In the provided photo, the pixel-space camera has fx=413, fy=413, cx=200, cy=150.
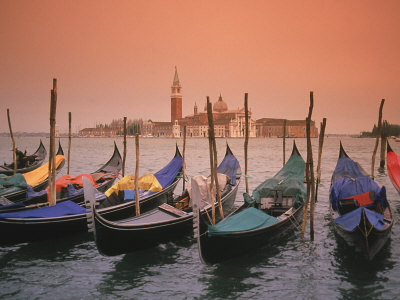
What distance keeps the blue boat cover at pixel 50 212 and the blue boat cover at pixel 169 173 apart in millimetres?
2908

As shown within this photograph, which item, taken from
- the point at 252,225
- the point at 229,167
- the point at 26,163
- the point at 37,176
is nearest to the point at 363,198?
the point at 252,225

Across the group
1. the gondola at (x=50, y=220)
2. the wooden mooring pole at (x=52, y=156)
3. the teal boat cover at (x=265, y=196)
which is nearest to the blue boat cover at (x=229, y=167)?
the teal boat cover at (x=265, y=196)

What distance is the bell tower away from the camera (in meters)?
96.6

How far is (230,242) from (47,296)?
203 cm

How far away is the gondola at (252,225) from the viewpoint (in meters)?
4.59

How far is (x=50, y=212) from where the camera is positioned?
5.46 metres

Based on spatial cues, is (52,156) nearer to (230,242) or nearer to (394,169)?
(230,242)

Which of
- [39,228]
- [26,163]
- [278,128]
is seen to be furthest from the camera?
[278,128]

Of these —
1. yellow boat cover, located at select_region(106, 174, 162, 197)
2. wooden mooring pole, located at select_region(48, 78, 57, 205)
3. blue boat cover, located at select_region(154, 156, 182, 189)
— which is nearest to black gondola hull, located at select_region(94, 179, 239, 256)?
yellow boat cover, located at select_region(106, 174, 162, 197)

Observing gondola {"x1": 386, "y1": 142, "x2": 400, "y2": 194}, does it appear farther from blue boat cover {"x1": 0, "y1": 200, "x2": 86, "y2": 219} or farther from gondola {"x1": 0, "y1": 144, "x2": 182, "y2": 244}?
blue boat cover {"x1": 0, "y1": 200, "x2": 86, "y2": 219}

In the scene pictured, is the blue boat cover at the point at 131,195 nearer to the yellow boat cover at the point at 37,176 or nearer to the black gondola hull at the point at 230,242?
the black gondola hull at the point at 230,242

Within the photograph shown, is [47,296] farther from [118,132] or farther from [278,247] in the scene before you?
[118,132]

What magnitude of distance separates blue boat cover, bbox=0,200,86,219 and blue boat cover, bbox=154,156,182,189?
2.91 metres

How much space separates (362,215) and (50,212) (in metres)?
3.93
